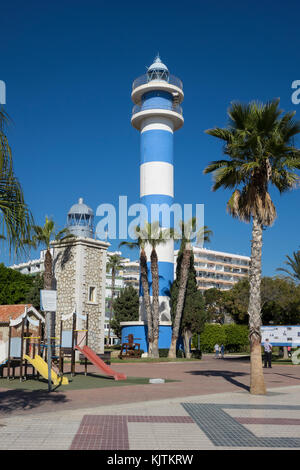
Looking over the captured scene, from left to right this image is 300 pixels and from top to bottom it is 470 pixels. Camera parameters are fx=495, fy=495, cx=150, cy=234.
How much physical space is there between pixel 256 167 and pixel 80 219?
88.7 feet

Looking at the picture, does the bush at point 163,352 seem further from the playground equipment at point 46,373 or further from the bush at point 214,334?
the playground equipment at point 46,373

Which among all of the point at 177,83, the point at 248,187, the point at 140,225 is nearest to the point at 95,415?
the point at 248,187

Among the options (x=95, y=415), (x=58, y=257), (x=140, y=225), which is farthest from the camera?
(x=140, y=225)

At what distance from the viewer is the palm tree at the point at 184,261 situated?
120 ft

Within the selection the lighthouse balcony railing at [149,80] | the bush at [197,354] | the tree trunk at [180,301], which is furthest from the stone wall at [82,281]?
the lighthouse balcony railing at [149,80]

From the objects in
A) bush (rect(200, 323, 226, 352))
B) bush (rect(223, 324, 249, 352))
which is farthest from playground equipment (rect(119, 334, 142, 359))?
bush (rect(223, 324, 249, 352))

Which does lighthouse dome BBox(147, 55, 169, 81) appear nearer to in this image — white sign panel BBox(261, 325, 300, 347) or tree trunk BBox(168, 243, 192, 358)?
tree trunk BBox(168, 243, 192, 358)

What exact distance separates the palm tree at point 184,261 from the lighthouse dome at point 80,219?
7.67 m

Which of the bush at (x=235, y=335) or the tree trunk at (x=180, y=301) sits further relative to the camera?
the bush at (x=235, y=335)

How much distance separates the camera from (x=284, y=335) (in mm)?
37750

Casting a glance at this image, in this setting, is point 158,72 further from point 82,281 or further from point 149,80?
point 82,281
